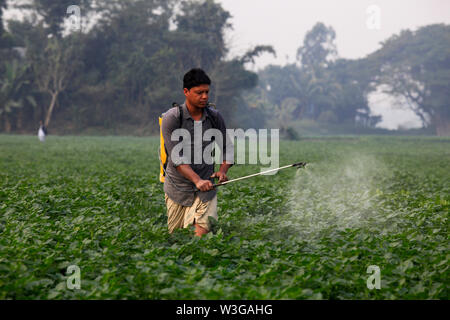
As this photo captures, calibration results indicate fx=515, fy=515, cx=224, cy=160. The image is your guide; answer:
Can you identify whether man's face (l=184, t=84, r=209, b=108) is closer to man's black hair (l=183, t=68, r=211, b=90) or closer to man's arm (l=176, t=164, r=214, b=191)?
man's black hair (l=183, t=68, r=211, b=90)

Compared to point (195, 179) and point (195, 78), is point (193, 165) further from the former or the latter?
point (195, 78)

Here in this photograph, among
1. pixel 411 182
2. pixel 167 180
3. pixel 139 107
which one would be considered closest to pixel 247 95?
pixel 139 107

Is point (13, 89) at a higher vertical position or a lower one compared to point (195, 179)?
higher

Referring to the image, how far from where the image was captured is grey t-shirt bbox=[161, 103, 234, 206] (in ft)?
16.8

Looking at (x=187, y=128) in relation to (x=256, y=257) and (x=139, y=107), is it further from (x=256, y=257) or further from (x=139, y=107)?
(x=139, y=107)

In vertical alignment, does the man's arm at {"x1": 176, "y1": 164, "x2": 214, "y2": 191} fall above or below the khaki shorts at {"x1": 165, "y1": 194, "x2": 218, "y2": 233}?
above

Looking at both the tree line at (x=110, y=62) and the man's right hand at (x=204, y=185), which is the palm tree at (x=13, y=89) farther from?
the man's right hand at (x=204, y=185)

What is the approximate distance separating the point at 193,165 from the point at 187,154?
13cm

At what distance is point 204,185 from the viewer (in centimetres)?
502

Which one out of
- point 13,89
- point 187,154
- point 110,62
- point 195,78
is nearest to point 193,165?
point 187,154

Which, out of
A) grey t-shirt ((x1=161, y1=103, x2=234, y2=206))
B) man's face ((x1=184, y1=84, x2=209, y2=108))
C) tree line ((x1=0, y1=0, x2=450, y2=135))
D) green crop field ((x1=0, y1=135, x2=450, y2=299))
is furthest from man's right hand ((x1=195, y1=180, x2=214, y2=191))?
tree line ((x1=0, y1=0, x2=450, y2=135))

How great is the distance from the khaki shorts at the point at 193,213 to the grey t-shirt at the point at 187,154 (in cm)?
6

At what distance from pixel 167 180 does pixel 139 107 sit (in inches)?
1837

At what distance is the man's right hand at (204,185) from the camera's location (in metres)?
5.01
